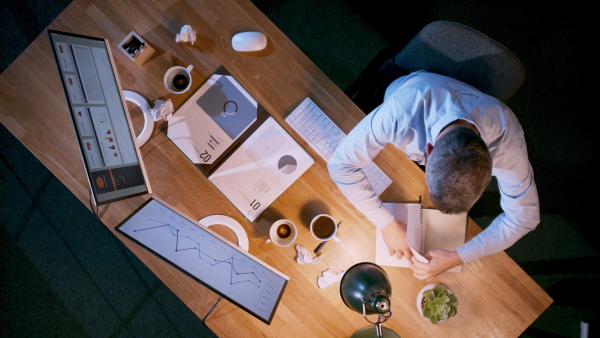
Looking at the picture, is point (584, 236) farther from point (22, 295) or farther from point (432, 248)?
point (22, 295)

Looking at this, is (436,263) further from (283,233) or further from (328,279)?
(283,233)

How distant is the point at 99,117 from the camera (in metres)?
1.00

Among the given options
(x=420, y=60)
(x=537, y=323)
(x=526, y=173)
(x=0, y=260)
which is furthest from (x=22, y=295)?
(x=537, y=323)

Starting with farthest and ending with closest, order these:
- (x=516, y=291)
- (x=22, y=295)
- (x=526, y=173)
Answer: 1. (x=22, y=295)
2. (x=516, y=291)
3. (x=526, y=173)

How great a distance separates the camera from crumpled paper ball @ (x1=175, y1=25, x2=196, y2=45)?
1252mm

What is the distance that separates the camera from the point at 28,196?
2119 mm

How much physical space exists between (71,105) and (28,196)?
1644mm

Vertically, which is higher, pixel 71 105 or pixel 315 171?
pixel 71 105

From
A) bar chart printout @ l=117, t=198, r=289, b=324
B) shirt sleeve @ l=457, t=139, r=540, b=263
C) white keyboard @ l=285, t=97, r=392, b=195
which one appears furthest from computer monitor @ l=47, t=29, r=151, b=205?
shirt sleeve @ l=457, t=139, r=540, b=263

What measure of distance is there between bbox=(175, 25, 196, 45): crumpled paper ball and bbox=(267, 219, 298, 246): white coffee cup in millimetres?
785

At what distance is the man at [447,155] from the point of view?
88cm

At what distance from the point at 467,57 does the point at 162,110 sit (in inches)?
44.6

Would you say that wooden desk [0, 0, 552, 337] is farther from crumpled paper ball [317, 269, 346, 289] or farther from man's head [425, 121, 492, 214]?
man's head [425, 121, 492, 214]

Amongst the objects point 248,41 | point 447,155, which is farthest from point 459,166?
point 248,41
